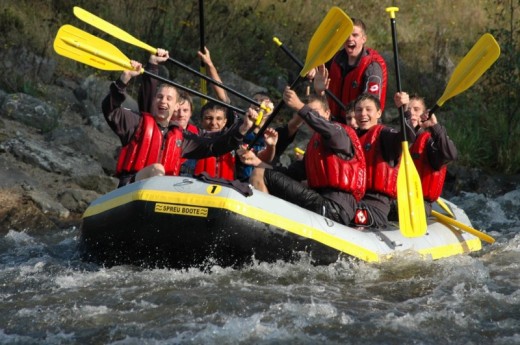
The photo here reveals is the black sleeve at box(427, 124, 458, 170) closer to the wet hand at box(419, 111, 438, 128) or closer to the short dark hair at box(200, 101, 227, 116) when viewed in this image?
the wet hand at box(419, 111, 438, 128)

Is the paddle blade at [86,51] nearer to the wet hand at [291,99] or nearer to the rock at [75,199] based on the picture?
the wet hand at [291,99]

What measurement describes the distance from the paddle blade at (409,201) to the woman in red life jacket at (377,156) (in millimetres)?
111

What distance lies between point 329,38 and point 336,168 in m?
0.84

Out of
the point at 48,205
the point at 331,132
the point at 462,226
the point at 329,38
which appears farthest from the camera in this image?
the point at 48,205

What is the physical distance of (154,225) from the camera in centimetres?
588

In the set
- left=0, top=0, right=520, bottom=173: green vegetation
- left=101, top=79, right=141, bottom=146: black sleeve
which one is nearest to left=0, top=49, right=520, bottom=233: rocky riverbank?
left=0, top=0, right=520, bottom=173: green vegetation

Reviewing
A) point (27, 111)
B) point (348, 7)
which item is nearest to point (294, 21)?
point (348, 7)

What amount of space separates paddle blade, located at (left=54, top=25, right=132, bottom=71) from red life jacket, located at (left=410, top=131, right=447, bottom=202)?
214cm

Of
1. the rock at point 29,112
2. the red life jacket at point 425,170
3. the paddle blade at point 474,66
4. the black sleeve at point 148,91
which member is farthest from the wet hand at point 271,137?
the rock at point 29,112

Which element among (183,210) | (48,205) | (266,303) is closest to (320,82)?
(183,210)

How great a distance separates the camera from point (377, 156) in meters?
6.82

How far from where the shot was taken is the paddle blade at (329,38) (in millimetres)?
6512

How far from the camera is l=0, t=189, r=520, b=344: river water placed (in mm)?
4902

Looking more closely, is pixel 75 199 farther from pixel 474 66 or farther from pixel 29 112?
pixel 474 66
